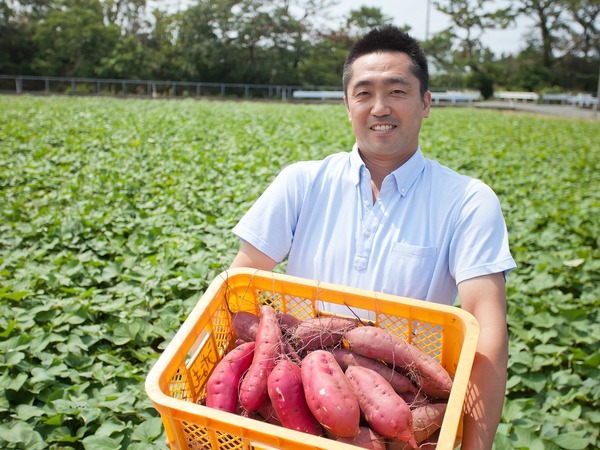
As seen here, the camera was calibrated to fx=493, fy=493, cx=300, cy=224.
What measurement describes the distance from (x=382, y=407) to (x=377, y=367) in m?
0.17

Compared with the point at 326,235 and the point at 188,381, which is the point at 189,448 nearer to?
the point at 188,381

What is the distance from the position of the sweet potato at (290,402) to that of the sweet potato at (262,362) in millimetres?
45

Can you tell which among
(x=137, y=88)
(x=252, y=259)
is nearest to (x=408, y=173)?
(x=252, y=259)

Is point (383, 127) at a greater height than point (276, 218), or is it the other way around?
point (383, 127)

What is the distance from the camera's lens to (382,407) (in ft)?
3.85

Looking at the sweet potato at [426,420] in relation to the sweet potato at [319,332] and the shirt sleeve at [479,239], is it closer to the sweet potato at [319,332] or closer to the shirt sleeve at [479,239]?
the sweet potato at [319,332]

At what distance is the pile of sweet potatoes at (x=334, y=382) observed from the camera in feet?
3.82

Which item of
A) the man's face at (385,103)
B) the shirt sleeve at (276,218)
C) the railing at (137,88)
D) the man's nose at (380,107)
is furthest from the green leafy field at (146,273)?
the railing at (137,88)

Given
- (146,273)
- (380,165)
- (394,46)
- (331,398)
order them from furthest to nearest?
(146,273) < (380,165) < (394,46) < (331,398)

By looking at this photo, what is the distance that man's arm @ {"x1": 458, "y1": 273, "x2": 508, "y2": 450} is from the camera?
125 cm

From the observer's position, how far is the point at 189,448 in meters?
1.16

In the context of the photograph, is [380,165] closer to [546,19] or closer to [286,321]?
[286,321]

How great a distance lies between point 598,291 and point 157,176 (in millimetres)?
5110

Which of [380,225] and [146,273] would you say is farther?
[146,273]
